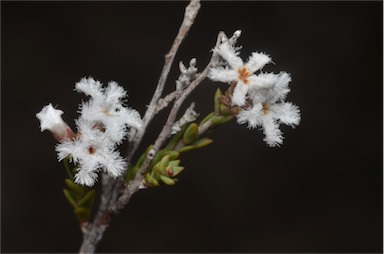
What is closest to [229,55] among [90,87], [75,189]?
[90,87]

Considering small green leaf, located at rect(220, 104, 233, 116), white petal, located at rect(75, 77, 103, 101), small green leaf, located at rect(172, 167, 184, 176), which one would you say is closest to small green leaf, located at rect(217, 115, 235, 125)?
small green leaf, located at rect(220, 104, 233, 116)

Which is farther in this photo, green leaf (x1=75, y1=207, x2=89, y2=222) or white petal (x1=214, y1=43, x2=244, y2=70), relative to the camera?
green leaf (x1=75, y1=207, x2=89, y2=222)

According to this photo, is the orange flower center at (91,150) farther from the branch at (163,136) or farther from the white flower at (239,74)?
the white flower at (239,74)

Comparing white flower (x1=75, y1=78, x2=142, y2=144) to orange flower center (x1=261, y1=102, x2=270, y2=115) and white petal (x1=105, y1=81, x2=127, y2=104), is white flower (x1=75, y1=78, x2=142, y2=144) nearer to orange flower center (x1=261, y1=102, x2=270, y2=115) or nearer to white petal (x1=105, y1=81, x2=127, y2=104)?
white petal (x1=105, y1=81, x2=127, y2=104)

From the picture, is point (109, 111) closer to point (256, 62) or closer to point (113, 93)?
point (113, 93)

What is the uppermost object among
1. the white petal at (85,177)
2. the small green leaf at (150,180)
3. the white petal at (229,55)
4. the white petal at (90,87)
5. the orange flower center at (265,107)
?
the white petal at (229,55)

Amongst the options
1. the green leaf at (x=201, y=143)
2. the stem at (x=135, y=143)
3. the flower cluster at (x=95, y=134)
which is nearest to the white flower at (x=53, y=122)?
the flower cluster at (x=95, y=134)

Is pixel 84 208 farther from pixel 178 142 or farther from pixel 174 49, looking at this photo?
pixel 174 49
